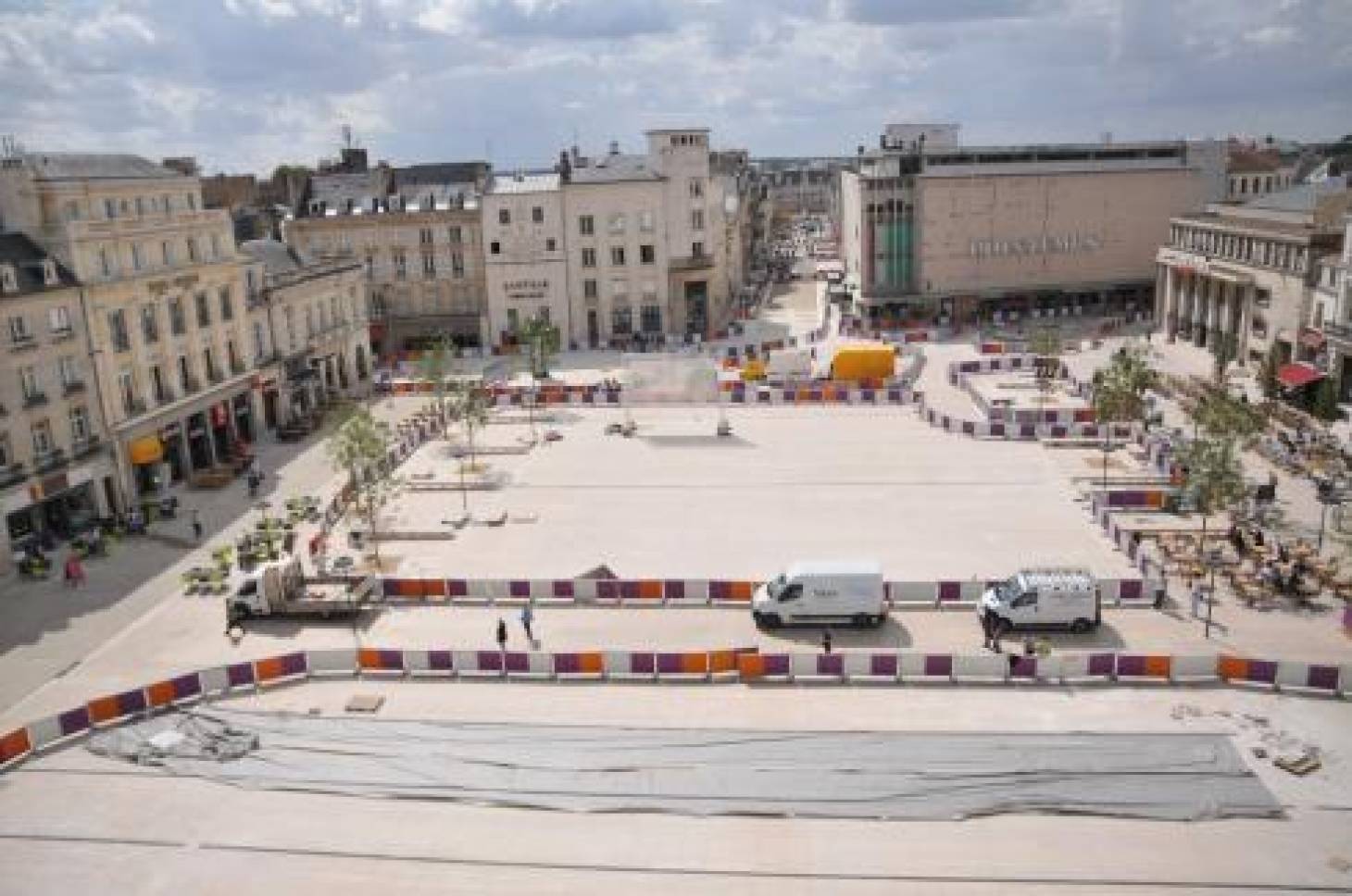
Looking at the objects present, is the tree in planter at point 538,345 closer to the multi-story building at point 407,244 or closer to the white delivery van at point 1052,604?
the multi-story building at point 407,244

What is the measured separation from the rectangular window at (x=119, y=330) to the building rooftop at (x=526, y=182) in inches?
1571

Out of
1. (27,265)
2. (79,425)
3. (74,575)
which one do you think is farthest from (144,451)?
(74,575)

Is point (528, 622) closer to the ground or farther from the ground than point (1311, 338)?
closer to the ground

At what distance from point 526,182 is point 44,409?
48761mm

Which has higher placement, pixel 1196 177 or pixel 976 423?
pixel 1196 177

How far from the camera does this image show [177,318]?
53156mm

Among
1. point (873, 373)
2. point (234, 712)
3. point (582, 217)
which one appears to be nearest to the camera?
point (234, 712)

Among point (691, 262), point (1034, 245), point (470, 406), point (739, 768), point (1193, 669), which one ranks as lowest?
point (739, 768)

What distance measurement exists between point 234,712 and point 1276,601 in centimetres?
3122

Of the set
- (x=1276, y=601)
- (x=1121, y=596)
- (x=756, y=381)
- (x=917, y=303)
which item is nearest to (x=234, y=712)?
(x=1121, y=596)

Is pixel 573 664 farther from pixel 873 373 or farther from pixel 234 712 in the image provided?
pixel 873 373

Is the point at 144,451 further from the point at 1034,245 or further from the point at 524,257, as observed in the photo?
the point at 1034,245

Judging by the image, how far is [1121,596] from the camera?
3409 cm

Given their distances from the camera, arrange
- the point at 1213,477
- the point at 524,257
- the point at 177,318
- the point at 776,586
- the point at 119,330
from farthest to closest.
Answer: the point at 524,257
the point at 177,318
the point at 119,330
the point at 1213,477
the point at 776,586
